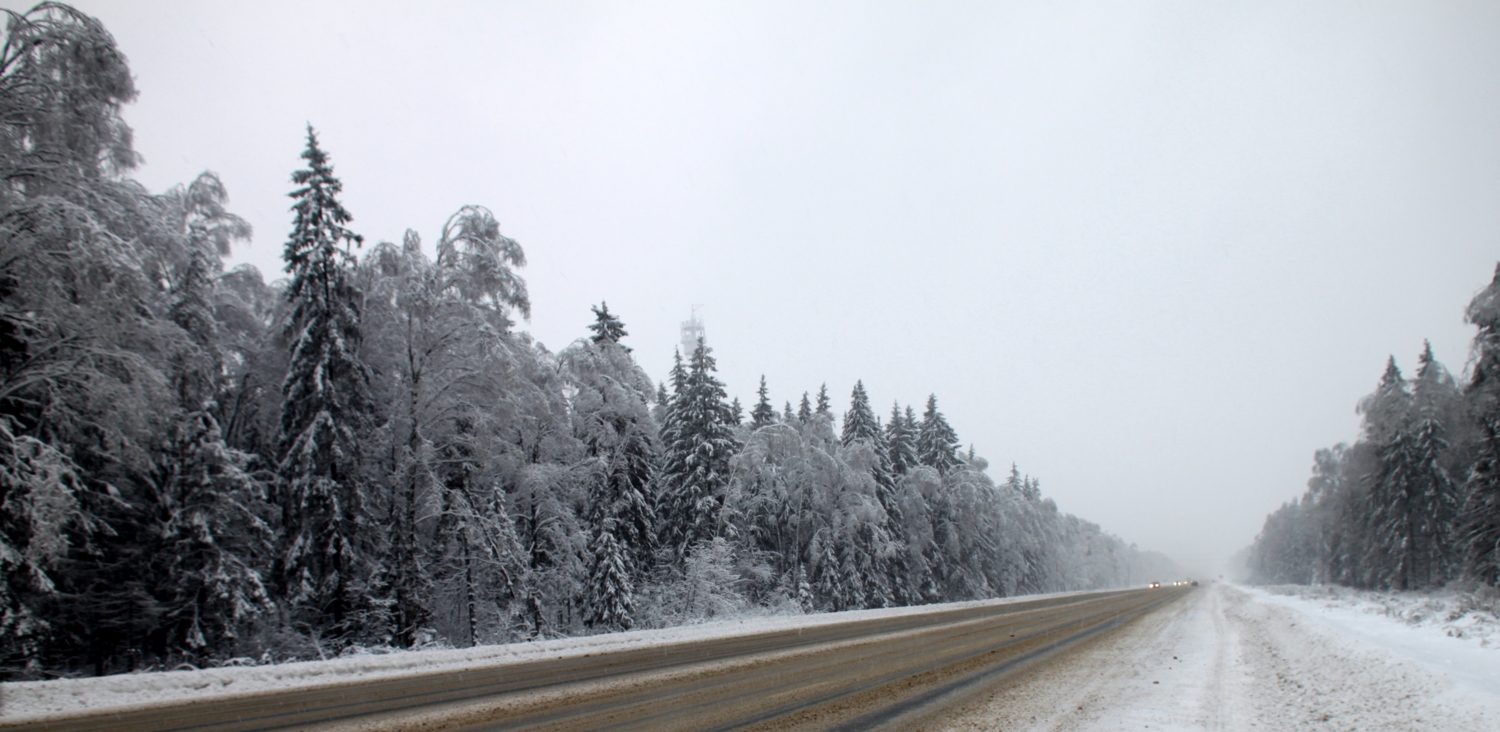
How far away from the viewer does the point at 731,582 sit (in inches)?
1228

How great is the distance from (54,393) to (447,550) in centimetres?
1247

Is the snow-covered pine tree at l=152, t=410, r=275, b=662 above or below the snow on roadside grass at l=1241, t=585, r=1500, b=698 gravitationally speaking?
above

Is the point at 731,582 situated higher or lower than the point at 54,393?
lower

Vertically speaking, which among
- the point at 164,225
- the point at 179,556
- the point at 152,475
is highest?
the point at 164,225

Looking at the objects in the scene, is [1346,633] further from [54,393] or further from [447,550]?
[54,393]

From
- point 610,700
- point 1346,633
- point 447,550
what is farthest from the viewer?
point 447,550

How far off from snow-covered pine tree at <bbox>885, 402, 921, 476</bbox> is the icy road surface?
32.8 m

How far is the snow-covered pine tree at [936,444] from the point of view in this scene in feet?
172

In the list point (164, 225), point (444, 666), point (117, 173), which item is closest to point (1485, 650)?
point (444, 666)

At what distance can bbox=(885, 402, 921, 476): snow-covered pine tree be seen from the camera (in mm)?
48688

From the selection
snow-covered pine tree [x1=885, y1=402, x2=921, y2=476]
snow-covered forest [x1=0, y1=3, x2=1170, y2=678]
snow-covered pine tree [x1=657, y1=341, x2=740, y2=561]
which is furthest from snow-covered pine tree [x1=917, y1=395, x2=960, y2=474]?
snow-covered pine tree [x1=657, y1=341, x2=740, y2=561]

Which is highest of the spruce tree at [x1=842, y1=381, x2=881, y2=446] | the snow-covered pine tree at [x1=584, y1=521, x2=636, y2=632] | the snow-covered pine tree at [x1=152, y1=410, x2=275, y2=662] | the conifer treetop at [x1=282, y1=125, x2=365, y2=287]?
the conifer treetop at [x1=282, y1=125, x2=365, y2=287]

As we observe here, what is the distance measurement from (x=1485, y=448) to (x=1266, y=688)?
101 ft

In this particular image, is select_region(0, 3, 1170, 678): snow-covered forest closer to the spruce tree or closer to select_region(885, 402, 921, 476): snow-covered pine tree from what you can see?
the spruce tree
